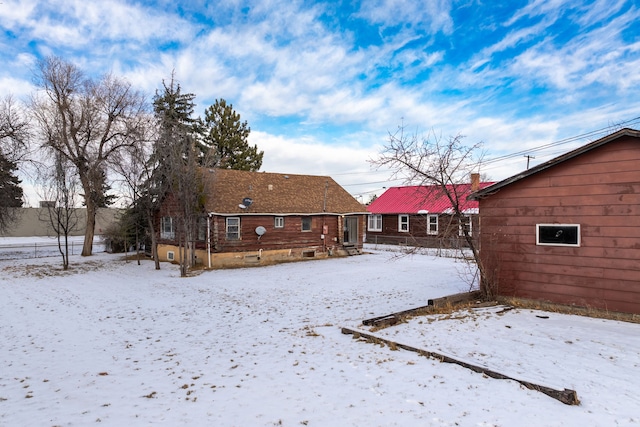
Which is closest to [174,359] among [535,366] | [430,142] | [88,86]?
[535,366]

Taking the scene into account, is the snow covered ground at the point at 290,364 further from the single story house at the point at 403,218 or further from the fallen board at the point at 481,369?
the single story house at the point at 403,218

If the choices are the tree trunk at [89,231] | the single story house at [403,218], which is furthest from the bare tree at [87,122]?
the single story house at [403,218]

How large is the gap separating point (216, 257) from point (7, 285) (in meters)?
8.67

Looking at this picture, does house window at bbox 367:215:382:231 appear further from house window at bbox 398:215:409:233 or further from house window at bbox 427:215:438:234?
house window at bbox 427:215:438:234

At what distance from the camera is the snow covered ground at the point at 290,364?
14.0 ft

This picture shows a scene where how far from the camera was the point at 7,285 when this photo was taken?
14180 millimetres

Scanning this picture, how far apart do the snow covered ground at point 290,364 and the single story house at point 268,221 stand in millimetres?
7596

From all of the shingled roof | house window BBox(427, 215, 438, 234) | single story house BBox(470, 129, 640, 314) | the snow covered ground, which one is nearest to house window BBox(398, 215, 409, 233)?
house window BBox(427, 215, 438, 234)

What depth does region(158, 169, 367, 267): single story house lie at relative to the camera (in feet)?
63.1

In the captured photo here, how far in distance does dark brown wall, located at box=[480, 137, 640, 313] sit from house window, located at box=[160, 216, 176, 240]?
17525mm

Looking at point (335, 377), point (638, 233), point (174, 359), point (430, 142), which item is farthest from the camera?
point (430, 142)

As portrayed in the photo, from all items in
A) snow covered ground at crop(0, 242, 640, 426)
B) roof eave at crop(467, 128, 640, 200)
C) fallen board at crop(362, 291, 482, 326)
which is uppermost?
roof eave at crop(467, 128, 640, 200)

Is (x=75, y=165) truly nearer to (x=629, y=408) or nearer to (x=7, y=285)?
(x=7, y=285)

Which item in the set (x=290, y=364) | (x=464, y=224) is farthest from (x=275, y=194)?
(x=290, y=364)
